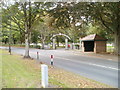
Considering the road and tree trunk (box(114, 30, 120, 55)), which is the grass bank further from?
tree trunk (box(114, 30, 120, 55))

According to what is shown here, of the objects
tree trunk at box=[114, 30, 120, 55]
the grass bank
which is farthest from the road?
tree trunk at box=[114, 30, 120, 55]

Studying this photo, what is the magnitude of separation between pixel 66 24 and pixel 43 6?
6.25 metres

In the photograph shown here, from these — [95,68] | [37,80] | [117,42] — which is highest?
[117,42]

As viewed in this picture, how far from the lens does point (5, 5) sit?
1432cm

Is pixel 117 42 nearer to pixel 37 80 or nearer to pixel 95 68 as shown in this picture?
pixel 95 68

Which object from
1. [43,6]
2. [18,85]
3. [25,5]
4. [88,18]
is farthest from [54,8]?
[18,85]

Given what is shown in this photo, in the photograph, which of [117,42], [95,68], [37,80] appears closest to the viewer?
[37,80]

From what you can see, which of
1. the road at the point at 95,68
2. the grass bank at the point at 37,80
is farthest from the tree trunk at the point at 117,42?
the grass bank at the point at 37,80

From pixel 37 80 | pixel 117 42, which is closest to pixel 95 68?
pixel 37 80

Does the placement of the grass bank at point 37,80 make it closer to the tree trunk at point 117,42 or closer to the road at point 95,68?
the road at point 95,68

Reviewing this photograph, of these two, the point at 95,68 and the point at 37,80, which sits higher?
the point at 37,80

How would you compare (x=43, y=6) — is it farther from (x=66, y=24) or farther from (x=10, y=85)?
→ (x=10, y=85)

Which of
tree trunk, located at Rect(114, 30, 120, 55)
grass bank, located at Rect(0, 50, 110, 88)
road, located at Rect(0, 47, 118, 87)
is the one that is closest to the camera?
grass bank, located at Rect(0, 50, 110, 88)

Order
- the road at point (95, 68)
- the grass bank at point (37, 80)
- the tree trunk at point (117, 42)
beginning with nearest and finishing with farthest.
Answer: the grass bank at point (37, 80) → the road at point (95, 68) → the tree trunk at point (117, 42)
